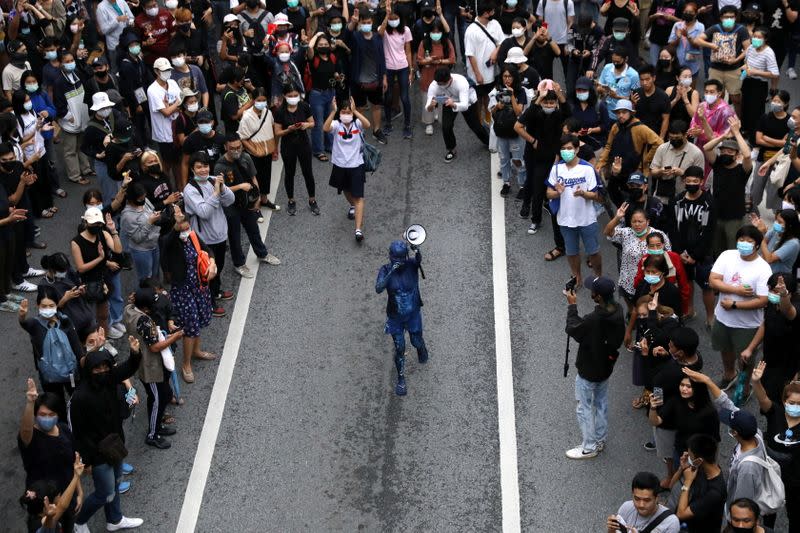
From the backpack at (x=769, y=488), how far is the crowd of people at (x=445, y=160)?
0.02 metres

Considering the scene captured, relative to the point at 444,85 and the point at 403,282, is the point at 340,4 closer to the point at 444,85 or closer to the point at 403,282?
the point at 444,85

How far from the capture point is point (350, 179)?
15.3 m

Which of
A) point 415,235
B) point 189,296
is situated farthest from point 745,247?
point 189,296

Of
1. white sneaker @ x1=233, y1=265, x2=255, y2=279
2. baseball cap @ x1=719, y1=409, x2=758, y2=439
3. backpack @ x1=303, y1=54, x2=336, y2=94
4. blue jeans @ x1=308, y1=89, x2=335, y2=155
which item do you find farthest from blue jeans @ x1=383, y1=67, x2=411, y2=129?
baseball cap @ x1=719, y1=409, x2=758, y2=439

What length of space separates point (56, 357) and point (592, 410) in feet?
17.1

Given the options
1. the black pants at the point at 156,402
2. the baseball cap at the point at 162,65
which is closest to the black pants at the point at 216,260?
Result: the black pants at the point at 156,402

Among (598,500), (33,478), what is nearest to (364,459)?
(598,500)

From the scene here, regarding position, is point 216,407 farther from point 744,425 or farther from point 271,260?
point 744,425

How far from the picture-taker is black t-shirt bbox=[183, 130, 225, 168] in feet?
49.6

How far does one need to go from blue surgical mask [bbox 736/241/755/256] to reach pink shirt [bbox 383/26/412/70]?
741 centimetres

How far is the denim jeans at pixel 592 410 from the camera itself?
11375 millimetres

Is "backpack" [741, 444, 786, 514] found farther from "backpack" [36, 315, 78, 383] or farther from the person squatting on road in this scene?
"backpack" [36, 315, 78, 383]

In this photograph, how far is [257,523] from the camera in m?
11.1

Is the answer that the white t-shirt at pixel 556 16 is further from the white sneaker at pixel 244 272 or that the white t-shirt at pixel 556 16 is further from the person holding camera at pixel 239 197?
the white sneaker at pixel 244 272
